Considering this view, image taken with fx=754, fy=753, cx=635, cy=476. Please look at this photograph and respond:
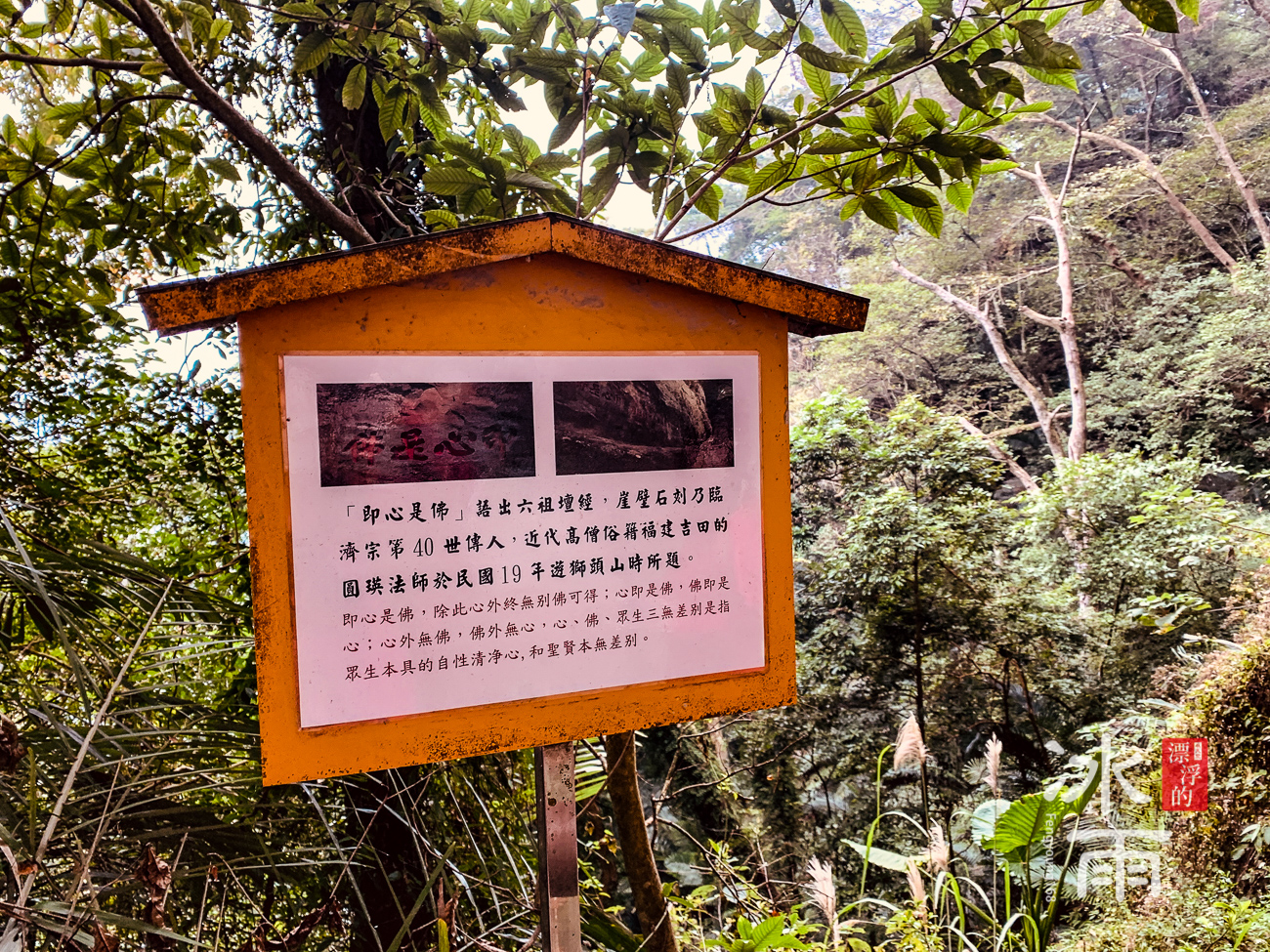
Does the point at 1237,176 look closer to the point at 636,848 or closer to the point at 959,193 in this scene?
the point at 959,193

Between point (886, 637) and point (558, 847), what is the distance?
4.12m

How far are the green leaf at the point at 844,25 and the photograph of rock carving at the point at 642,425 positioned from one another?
2.04ft

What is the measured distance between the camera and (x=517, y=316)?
1.14m

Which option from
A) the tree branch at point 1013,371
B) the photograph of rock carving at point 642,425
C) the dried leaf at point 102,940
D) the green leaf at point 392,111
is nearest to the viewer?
the dried leaf at point 102,940

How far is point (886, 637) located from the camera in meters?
4.89

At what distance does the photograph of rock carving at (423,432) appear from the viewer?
1.04m

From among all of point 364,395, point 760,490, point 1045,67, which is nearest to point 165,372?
point 364,395

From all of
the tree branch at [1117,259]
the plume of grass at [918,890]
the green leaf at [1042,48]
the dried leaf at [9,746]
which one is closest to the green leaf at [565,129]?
the green leaf at [1042,48]

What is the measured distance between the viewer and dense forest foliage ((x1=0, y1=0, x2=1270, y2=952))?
1.29 meters

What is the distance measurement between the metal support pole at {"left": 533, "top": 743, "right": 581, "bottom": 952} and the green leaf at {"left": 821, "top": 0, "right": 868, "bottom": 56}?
4.15 feet

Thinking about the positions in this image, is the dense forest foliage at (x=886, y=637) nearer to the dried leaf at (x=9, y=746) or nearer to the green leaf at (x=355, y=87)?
the dried leaf at (x=9, y=746)

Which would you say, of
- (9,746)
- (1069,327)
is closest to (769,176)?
(9,746)

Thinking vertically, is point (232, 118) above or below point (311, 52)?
below

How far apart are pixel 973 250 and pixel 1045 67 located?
11.3 m
